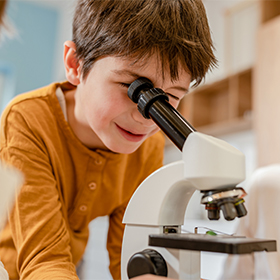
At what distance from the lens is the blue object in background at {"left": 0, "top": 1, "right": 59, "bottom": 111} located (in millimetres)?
4031

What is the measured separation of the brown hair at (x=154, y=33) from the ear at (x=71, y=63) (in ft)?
0.25

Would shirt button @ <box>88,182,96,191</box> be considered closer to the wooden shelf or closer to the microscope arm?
the microscope arm

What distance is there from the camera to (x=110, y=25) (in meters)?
0.69

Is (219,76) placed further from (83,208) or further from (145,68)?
(145,68)

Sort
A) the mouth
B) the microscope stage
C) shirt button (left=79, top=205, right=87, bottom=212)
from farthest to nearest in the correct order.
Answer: shirt button (left=79, top=205, right=87, bottom=212)
the mouth
the microscope stage

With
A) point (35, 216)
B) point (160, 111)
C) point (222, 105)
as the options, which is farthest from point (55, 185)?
point (222, 105)

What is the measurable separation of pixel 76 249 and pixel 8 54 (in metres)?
3.65

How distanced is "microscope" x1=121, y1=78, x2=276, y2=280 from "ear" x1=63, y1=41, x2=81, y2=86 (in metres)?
0.25

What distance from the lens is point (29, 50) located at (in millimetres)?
4180

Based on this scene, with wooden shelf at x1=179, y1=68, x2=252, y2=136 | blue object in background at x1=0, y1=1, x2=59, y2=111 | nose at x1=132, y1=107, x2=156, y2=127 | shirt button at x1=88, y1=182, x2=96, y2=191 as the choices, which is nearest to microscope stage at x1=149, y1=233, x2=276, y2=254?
nose at x1=132, y1=107, x2=156, y2=127

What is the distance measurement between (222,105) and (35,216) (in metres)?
2.72

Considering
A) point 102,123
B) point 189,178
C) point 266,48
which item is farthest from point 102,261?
point 266,48

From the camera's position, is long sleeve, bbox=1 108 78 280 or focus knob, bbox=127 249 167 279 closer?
focus knob, bbox=127 249 167 279

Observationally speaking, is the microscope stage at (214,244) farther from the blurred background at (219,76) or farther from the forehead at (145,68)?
the forehead at (145,68)
